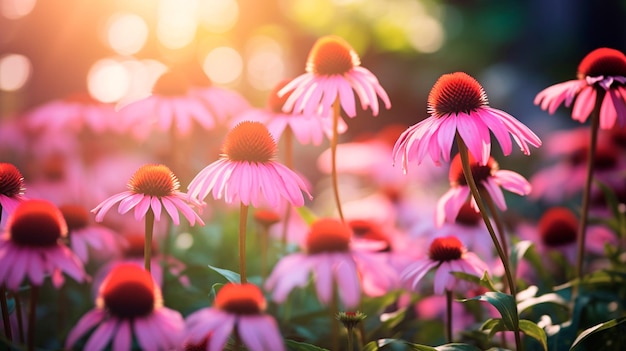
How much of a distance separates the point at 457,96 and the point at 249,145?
54 centimetres

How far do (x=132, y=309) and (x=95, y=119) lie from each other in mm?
2029

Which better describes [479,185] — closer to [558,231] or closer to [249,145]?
[249,145]

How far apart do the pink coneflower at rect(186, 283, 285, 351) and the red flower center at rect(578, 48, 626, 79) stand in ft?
3.99

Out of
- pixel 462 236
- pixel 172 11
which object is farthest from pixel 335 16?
pixel 462 236

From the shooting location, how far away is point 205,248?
299cm

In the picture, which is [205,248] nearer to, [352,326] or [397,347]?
[397,347]

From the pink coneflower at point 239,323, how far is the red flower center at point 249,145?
422 mm

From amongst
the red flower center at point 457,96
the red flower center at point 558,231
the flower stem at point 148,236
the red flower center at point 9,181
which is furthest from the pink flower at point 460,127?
the red flower center at point 558,231

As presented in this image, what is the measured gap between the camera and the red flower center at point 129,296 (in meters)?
1.19

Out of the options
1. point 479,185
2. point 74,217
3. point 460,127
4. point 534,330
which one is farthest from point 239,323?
point 74,217

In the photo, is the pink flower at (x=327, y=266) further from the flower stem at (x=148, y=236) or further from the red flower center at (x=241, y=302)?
the flower stem at (x=148, y=236)

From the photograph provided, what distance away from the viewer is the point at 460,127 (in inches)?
58.6

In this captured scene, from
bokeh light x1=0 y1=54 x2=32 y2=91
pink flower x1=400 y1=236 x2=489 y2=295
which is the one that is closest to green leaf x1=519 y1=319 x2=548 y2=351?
pink flower x1=400 y1=236 x2=489 y2=295

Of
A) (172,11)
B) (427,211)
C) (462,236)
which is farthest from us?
(172,11)
